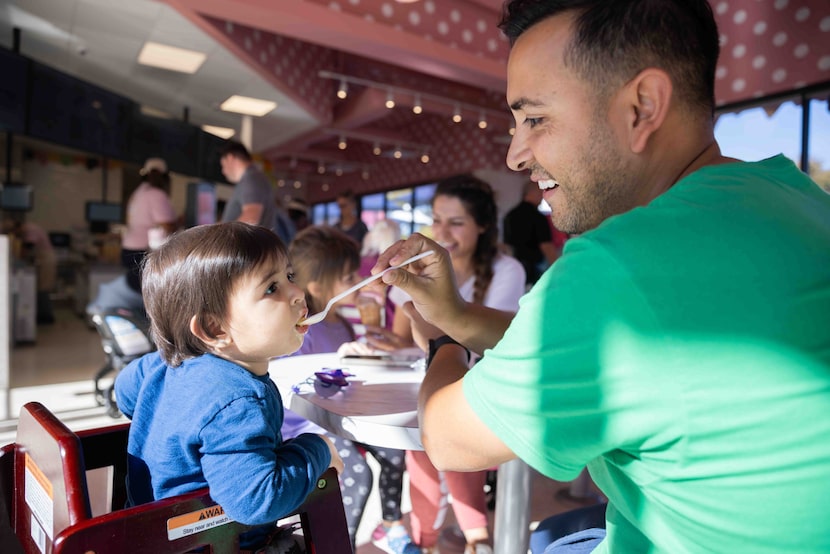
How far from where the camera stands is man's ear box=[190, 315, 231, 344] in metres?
1.14

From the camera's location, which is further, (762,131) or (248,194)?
(762,131)

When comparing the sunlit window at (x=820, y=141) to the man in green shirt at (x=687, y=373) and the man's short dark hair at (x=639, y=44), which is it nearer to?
the man's short dark hair at (x=639, y=44)

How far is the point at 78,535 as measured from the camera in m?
0.82

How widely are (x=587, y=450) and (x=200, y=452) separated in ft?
2.30

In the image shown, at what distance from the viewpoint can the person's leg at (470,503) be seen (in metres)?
1.94

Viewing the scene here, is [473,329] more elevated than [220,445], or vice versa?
[473,329]

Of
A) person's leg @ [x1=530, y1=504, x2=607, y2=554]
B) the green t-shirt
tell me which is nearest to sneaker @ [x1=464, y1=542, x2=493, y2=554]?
person's leg @ [x1=530, y1=504, x2=607, y2=554]

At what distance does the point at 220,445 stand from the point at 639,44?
0.90 metres

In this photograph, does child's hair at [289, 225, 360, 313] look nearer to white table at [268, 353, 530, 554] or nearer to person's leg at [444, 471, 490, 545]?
white table at [268, 353, 530, 554]

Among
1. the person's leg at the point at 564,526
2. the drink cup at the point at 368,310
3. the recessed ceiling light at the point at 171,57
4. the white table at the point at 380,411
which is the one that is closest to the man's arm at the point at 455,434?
A: the white table at the point at 380,411

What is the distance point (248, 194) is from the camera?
3895mm

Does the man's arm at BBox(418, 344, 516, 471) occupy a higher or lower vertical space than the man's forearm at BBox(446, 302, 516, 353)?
lower

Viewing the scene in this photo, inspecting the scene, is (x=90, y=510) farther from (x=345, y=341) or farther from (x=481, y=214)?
(x=481, y=214)

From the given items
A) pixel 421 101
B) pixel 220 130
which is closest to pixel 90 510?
pixel 421 101
